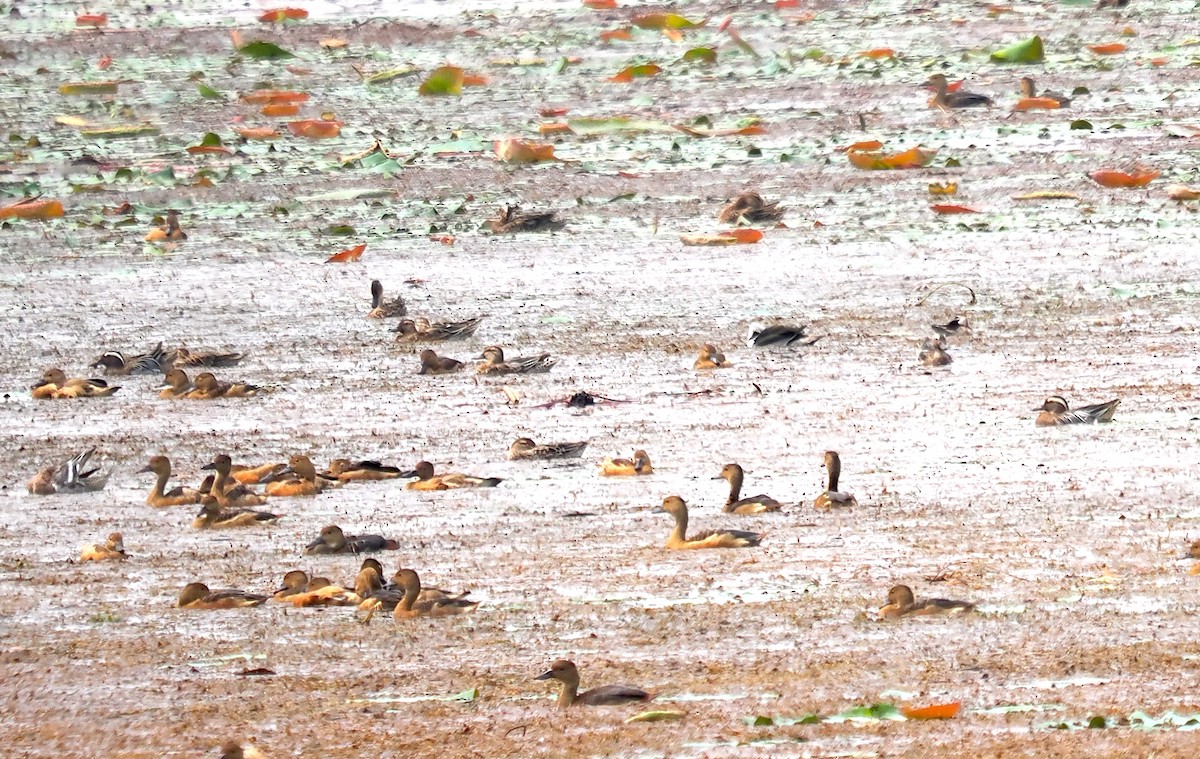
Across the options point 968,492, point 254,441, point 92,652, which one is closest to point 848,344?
point 968,492

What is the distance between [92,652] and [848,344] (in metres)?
4.83

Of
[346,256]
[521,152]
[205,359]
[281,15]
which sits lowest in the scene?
[205,359]

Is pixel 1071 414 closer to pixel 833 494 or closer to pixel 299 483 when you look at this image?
pixel 833 494

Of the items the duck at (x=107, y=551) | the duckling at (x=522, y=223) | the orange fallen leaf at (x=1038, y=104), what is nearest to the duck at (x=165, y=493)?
the duck at (x=107, y=551)

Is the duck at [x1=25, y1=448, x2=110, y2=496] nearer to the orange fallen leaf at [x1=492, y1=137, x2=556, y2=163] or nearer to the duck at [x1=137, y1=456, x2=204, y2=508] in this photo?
the duck at [x1=137, y1=456, x2=204, y2=508]

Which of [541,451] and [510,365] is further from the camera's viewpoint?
[510,365]

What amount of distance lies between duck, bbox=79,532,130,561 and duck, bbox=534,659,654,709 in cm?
240

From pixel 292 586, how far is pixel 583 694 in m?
1.57

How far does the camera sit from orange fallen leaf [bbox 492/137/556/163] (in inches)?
549

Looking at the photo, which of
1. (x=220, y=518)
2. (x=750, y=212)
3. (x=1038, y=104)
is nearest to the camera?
(x=220, y=518)

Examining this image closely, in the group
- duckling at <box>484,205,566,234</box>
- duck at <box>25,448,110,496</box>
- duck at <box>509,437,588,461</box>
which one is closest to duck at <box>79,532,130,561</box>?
duck at <box>25,448,110,496</box>

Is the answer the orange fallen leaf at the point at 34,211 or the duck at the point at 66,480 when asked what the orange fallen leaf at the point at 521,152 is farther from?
the duck at the point at 66,480

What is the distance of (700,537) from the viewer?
774 cm

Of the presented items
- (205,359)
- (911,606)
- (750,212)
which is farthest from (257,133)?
(911,606)
